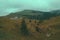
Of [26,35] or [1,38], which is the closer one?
[1,38]

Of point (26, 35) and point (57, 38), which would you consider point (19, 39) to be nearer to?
point (26, 35)

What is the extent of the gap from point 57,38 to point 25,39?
2793cm

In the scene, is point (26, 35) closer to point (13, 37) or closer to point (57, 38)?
point (13, 37)

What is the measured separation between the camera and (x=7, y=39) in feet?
605

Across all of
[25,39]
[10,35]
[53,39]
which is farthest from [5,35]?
[53,39]

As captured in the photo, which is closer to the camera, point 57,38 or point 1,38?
point 1,38

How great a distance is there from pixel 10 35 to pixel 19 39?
32.3 ft

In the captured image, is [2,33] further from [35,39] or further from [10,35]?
[35,39]

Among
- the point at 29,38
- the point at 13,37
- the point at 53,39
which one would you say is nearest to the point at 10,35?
the point at 13,37

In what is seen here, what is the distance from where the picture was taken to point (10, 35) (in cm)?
19425

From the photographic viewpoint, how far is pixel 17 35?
651ft

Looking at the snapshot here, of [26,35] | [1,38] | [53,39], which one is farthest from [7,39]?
[53,39]

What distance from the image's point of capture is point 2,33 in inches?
7800

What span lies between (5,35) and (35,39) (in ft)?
84.6
